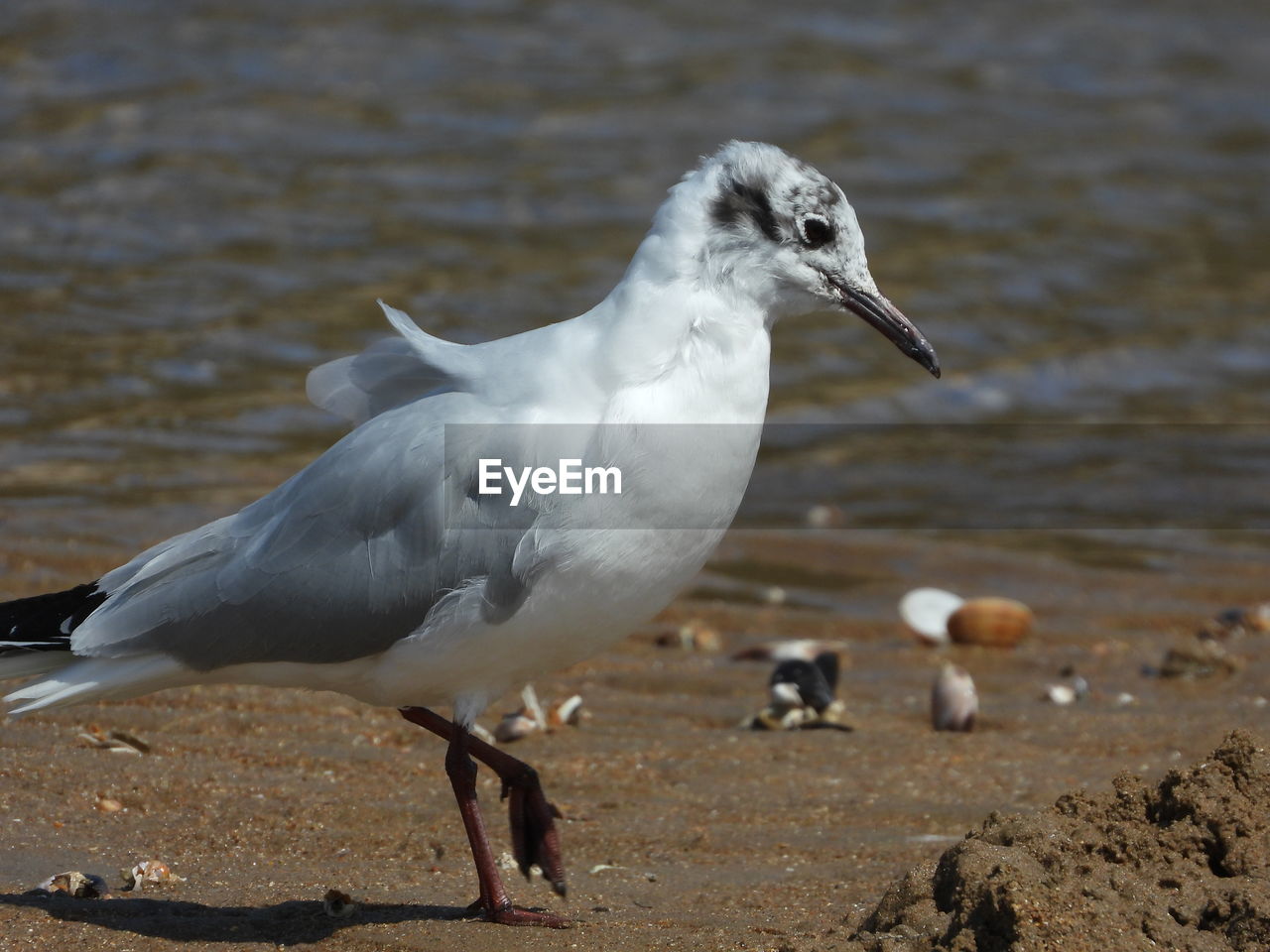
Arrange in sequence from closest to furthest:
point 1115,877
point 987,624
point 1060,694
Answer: point 1115,877
point 1060,694
point 987,624

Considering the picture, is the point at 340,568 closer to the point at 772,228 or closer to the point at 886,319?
the point at 772,228

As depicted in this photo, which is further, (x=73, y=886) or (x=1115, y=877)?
(x=73, y=886)

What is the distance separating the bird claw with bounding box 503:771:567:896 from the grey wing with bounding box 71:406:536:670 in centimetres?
53

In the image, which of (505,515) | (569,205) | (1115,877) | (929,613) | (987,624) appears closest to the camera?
(1115,877)

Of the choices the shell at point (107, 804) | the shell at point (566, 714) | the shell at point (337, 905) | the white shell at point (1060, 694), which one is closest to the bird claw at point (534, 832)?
the shell at point (337, 905)

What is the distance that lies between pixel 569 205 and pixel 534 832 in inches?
356

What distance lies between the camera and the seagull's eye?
161 inches

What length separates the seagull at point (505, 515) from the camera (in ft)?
12.9

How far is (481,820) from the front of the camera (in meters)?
4.28

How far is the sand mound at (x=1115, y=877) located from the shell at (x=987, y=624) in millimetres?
3288

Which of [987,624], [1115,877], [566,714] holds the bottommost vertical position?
[566,714]

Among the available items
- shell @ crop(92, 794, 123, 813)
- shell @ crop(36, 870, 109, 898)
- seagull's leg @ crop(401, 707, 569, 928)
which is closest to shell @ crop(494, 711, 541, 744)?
seagull's leg @ crop(401, 707, 569, 928)

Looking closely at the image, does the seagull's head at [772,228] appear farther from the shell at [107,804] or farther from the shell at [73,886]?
the shell at [107,804]

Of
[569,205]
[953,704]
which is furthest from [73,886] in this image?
[569,205]
